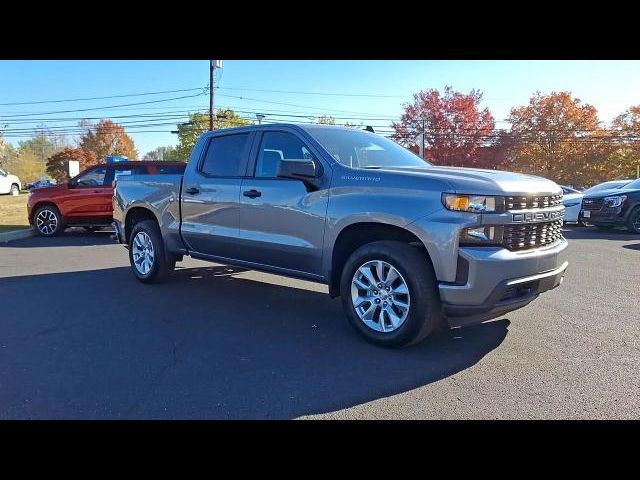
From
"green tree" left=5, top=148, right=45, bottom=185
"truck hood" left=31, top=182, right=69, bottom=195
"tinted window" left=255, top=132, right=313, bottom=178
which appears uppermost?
"tinted window" left=255, top=132, right=313, bottom=178

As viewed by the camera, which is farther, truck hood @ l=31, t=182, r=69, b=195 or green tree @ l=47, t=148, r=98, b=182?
green tree @ l=47, t=148, r=98, b=182

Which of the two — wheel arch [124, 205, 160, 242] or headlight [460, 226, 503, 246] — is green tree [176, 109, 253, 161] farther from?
headlight [460, 226, 503, 246]

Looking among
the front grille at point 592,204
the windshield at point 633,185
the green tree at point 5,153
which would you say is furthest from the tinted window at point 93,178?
the green tree at point 5,153

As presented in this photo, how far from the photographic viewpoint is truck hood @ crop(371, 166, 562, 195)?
3.55m

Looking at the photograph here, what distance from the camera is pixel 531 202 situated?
3.80 metres

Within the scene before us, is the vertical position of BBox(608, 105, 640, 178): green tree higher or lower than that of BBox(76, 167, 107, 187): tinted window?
higher

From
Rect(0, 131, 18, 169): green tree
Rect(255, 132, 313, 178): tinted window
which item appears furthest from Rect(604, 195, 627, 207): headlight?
Rect(0, 131, 18, 169): green tree

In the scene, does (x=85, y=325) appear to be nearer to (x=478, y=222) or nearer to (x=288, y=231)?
(x=288, y=231)

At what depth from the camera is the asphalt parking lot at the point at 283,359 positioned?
3.00 metres

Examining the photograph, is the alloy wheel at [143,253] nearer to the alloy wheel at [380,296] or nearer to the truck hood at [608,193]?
the alloy wheel at [380,296]

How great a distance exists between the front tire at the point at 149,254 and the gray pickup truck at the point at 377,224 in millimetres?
742

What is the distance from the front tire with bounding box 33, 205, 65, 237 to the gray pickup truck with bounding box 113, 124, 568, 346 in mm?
7990

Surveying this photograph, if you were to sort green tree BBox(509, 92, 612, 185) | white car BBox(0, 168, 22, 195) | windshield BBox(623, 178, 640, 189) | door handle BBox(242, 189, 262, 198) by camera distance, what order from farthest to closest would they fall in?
1. green tree BBox(509, 92, 612, 185)
2. white car BBox(0, 168, 22, 195)
3. windshield BBox(623, 178, 640, 189)
4. door handle BBox(242, 189, 262, 198)

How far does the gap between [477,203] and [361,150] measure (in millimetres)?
1639
